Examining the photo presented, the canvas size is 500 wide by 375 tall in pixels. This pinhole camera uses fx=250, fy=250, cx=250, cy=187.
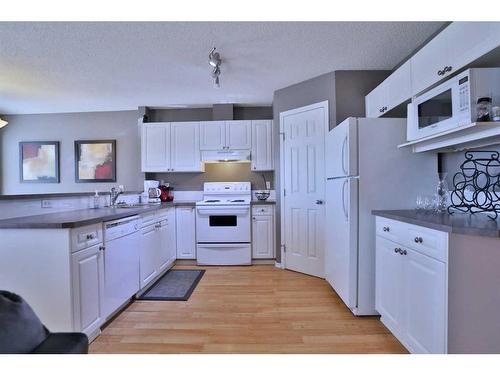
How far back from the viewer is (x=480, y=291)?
1196mm

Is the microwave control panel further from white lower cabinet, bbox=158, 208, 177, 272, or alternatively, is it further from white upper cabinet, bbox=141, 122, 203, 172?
white upper cabinet, bbox=141, 122, 203, 172

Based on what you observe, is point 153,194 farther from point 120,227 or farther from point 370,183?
point 370,183

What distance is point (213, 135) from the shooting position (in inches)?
151

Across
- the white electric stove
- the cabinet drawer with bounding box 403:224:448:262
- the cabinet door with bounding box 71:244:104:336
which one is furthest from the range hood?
the cabinet drawer with bounding box 403:224:448:262

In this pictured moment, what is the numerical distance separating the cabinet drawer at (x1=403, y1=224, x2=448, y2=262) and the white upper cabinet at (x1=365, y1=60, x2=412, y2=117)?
46.0 inches

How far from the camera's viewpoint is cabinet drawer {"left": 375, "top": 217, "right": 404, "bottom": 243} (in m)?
1.69

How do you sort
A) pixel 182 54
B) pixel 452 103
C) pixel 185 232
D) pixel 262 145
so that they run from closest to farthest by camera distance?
pixel 452 103 → pixel 182 54 → pixel 185 232 → pixel 262 145

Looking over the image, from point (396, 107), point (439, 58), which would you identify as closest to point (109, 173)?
point (396, 107)

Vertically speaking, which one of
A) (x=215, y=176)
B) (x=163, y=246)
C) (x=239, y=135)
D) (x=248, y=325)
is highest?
(x=239, y=135)

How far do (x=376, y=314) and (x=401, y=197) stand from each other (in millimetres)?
995

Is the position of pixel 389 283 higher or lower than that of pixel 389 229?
lower

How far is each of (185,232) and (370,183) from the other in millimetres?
2544

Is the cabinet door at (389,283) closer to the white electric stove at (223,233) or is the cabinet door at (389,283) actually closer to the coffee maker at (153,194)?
the white electric stove at (223,233)

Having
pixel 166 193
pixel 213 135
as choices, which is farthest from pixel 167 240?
pixel 213 135
